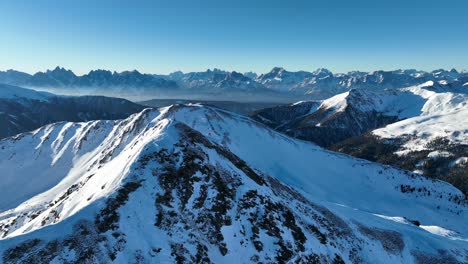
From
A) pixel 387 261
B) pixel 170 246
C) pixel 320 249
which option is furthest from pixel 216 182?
pixel 387 261

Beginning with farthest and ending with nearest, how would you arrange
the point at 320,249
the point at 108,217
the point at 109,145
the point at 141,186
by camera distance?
→ the point at 109,145, the point at 320,249, the point at 141,186, the point at 108,217

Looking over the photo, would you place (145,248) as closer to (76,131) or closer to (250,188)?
(250,188)

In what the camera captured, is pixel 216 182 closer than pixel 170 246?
No

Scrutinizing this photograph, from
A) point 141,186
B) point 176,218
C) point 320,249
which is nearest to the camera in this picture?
point 176,218

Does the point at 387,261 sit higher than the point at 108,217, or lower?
lower

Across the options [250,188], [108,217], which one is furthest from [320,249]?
[108,217]

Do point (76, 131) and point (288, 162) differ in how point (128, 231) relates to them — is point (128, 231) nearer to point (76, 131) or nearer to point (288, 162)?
point (288, 162)

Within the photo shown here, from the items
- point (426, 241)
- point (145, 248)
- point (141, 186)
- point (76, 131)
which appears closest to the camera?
point (145, 248)

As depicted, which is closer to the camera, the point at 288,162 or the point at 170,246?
the point at 170,246

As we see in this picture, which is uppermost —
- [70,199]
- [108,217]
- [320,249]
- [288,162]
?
[108,217]

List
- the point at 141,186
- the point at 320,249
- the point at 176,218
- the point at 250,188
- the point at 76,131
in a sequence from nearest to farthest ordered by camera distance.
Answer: the point at 176,218
the point at 141,186
the point at 320,249
the point at 250,188
the point at 76,131
